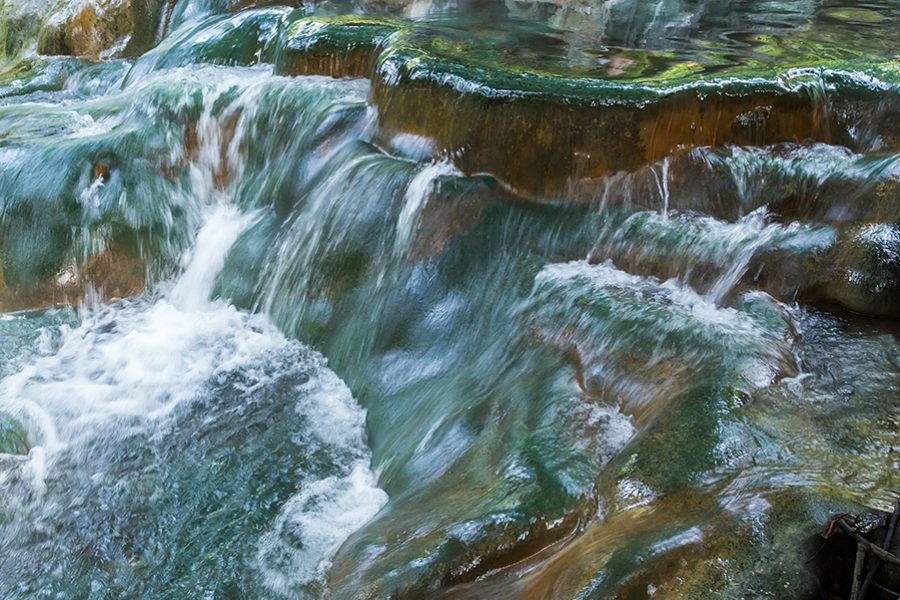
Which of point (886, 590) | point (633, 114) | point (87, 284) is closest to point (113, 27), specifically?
point (87, 284)

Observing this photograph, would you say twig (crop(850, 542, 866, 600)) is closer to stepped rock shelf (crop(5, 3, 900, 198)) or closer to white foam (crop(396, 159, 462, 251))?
stepped rock shelf (crop(5, 3, 900, 198))

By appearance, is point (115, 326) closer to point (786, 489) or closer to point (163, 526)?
point (163, 526)

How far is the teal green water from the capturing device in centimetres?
291

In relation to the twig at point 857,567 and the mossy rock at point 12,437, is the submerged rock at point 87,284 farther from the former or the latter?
the twig at point 857,567

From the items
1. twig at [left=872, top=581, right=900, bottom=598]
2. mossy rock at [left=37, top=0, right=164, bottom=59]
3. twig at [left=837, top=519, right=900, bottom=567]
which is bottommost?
twig at [left=872, top=581, right=900, bottom=598]

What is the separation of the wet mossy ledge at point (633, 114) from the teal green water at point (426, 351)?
101 millimetres

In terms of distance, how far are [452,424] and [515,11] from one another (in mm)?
5602

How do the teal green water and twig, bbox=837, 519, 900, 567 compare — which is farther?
the teal green water

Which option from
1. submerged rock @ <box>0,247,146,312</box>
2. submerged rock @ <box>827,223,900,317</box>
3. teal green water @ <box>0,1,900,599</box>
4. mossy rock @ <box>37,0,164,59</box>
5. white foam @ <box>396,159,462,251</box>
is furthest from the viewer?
mossy rock @ <box>37,0,164,59</box>

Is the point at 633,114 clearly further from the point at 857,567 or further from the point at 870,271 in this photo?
the point at 857,567

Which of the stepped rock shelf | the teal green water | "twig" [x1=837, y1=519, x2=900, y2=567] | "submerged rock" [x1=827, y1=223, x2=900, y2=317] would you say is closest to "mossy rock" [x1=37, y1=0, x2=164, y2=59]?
the teal green water

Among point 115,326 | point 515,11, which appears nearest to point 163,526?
point 115,326

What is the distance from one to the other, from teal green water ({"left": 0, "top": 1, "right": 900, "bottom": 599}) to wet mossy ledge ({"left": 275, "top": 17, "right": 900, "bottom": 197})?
101mm

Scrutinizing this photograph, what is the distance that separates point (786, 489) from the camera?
2.65 meters
